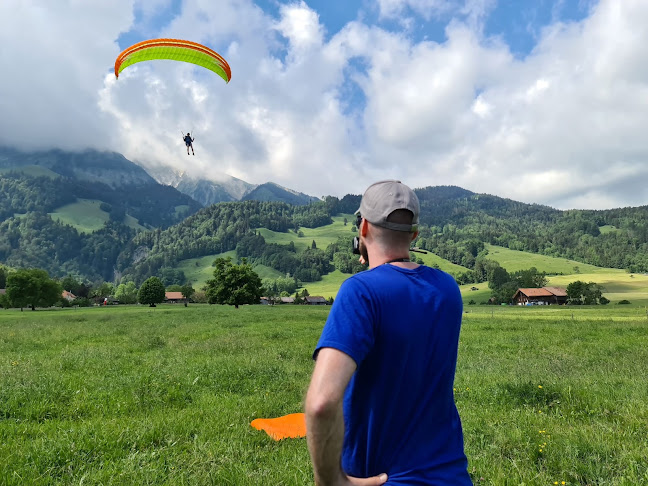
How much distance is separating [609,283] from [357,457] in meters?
211

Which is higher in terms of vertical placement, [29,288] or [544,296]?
[29,288]

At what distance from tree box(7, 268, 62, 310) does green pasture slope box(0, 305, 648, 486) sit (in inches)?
3619

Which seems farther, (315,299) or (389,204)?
(315,299)

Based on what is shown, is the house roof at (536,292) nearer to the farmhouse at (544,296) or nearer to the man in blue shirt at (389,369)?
the farmhouse at (544,296)

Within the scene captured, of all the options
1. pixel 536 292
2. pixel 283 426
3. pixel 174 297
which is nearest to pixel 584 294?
pixel 536 292

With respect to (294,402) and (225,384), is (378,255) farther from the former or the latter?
(225,384)

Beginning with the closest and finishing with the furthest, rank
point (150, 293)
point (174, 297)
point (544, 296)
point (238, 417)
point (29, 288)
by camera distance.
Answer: point (238, 417) → point (29, 288) → point (150, 293) → point (544, 296) → point (174, 297)

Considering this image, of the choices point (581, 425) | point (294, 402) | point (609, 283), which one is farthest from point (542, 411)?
point (609, 283)

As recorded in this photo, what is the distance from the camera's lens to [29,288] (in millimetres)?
90500

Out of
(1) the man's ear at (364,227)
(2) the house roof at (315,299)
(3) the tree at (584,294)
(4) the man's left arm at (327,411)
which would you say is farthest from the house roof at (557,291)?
(4) the man's left arm at (327,411)

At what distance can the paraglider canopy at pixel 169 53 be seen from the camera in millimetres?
21328

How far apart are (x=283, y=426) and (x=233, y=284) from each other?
2708 inches

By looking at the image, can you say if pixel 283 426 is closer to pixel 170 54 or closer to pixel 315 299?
pixel 170 54

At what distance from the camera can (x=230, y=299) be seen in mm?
73938
